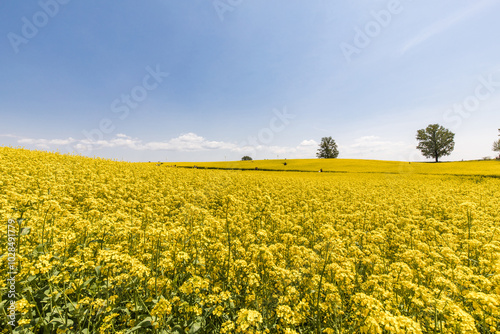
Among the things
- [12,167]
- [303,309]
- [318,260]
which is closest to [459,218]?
[318,260]

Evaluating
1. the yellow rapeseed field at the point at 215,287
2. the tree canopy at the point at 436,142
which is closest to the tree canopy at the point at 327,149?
the tree canopy at the point at 436,142

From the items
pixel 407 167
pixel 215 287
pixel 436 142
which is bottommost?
pixel 215 287

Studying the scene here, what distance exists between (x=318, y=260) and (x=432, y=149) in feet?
352

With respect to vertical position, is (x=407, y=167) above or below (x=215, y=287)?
above

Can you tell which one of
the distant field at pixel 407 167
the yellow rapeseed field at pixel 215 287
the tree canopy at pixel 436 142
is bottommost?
the yellow rapeseed field at pixel 215 287

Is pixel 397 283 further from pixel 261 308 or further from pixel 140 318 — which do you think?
pixel 140 318

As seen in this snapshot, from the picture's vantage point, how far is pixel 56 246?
139 inches

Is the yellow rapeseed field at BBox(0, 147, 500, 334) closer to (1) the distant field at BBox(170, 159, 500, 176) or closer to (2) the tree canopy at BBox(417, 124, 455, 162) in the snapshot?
(1) the distant field at BBox(170, 159, 500, 176)

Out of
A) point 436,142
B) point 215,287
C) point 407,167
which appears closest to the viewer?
point 215,287

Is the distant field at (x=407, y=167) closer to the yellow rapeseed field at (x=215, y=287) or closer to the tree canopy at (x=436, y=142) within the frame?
the tree canopy at (x=436, y=142)

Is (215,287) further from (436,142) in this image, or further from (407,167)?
(436,142)

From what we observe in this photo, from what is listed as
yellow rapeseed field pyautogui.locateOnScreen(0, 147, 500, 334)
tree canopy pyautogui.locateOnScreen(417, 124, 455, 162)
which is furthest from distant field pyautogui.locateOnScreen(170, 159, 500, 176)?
yellow rapeseed field pyautogui.locateOnScreen(0, 147, 500, 334)

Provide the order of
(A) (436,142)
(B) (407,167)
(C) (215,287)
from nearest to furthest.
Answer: (C) (215,287) < (B) (407,167) < (A) (436,142)

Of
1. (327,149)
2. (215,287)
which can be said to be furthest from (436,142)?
(215,287)
